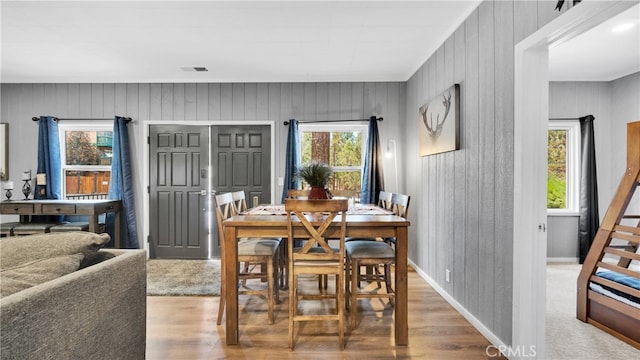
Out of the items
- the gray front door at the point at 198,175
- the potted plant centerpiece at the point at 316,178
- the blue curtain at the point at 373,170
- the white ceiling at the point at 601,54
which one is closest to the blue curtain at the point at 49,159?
the gray front door at the point at 198,175

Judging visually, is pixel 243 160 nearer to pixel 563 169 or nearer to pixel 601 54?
pixel 601 54

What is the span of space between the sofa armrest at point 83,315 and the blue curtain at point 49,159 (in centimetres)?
385

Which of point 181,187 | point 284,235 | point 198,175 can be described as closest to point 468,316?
point 284,235

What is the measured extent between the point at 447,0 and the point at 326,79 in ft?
7.16

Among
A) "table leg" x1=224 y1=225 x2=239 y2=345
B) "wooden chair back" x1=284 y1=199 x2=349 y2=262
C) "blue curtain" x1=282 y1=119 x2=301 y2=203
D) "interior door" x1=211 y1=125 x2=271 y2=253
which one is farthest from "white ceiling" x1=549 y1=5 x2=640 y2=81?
"interior door" x1=211 y1=125 x2=271 y2=253

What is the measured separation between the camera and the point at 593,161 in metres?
4.29

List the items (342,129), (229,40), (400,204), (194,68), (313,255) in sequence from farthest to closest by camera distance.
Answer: (342,129), (194,68), (229,40), (400,204), (313,255)

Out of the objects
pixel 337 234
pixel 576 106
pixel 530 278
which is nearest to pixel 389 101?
pixel 576 106

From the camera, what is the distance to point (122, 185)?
175 inches

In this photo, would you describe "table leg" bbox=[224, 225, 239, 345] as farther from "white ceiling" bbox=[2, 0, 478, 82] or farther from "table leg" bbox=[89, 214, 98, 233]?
"table leg" bbox=[89, 214, 98, 233]

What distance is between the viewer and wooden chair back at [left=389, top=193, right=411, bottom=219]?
275 centimetres

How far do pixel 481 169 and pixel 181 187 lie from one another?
12.4ft

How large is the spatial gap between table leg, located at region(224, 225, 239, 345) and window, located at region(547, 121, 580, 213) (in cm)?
442

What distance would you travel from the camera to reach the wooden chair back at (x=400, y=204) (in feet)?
9.02
